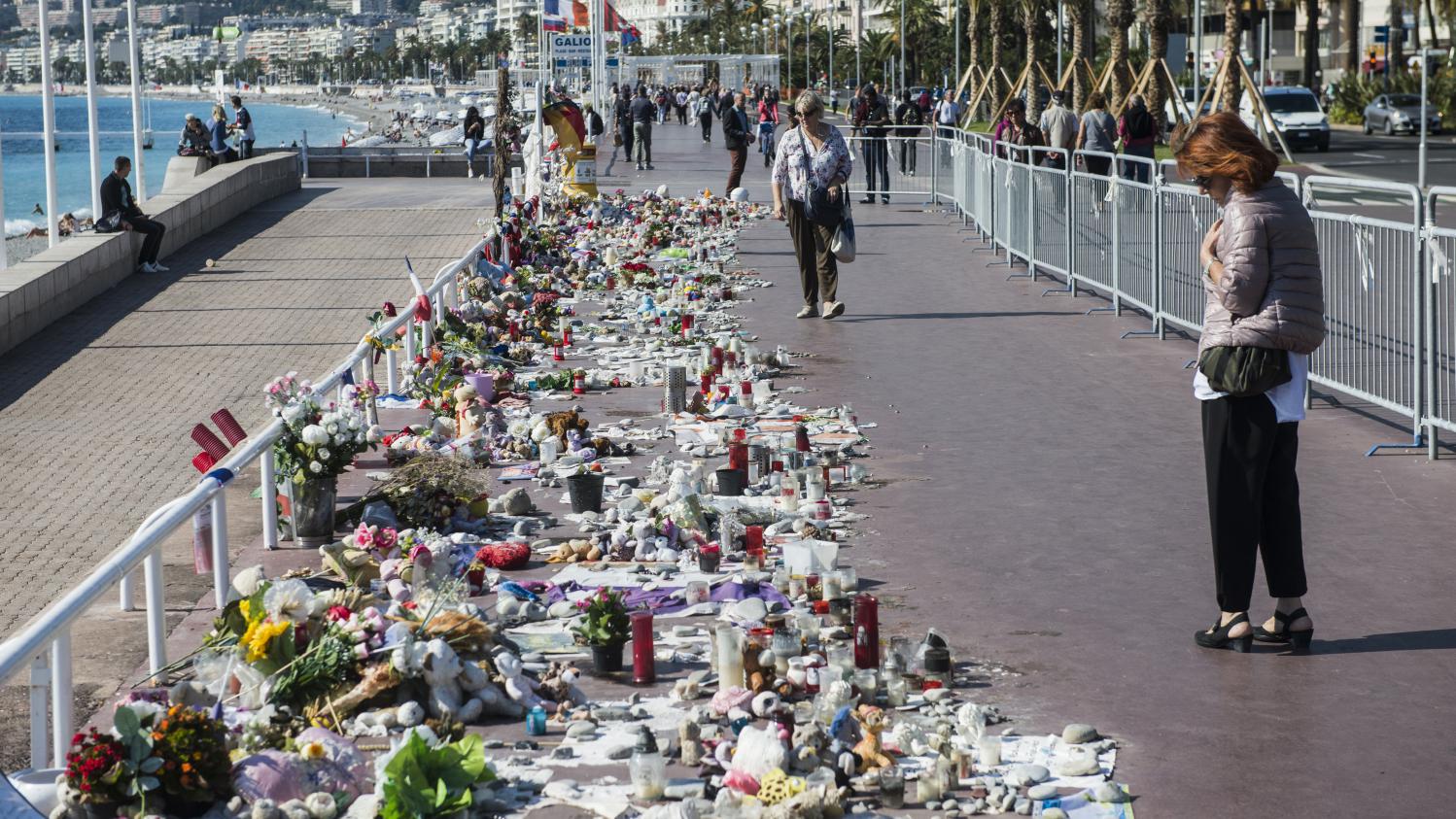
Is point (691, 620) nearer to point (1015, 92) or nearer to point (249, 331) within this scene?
point (249, 331)

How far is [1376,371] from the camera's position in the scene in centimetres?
1063

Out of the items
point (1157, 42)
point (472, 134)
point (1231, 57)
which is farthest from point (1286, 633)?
point (472, 134)

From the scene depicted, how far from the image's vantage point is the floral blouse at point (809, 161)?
15.2m

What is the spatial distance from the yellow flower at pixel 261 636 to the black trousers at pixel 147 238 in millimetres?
21045

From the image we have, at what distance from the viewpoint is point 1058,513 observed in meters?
8.73

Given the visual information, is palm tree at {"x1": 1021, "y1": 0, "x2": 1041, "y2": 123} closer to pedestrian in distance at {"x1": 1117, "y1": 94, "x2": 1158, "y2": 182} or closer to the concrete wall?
the concrete wall

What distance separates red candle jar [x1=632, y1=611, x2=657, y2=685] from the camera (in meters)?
6.31

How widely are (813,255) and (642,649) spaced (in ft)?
32.9

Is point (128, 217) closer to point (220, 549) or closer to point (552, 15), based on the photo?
point (220, 549)

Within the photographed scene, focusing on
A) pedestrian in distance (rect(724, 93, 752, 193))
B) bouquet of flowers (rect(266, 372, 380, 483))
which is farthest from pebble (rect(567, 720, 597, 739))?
pedestrian in distance (rect(724, 93, 752, 193))

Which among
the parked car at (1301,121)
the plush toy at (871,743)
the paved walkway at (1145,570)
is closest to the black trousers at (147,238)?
the paved walkway at (1145,570)

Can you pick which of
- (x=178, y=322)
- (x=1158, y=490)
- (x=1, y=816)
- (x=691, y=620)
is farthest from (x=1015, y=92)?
(x=1, y=816)

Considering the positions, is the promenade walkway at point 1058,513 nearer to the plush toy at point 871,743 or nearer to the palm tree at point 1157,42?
the plush toy at point 871,743

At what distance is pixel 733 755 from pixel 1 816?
6.65ft
